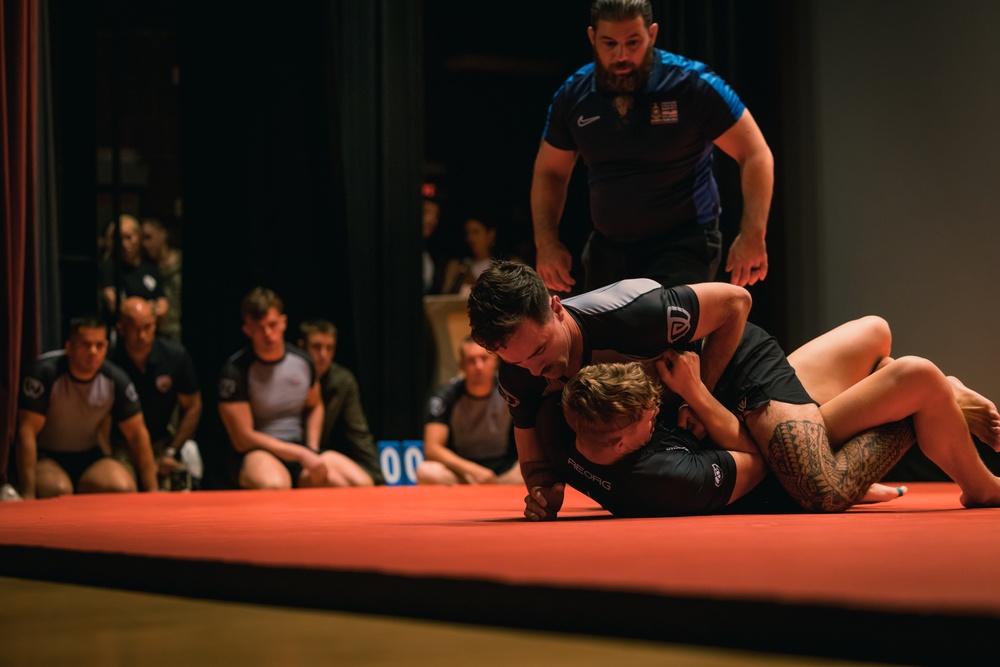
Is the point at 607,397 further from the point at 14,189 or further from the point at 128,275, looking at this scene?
the point at 128,275

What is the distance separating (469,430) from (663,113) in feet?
8.56

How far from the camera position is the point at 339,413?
5824 mm

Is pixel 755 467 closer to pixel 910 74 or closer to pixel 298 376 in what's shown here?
pixel 298 376

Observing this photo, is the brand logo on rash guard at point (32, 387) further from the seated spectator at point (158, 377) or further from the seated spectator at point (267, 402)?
the seated spectator at point (267, 402)

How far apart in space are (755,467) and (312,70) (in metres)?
4.23

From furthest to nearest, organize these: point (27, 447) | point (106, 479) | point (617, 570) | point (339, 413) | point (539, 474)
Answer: point (339, 413) < point (106, 479) < point (27, 447) < point (539, 474) < point (617, 570)

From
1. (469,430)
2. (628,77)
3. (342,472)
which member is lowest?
(342,472)

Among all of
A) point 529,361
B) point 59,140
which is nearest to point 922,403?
point 529,361

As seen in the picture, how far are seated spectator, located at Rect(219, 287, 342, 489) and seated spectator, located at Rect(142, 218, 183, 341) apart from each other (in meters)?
0.78

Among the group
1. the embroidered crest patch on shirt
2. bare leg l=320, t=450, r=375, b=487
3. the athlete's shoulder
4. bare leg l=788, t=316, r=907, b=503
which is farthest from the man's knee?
bare leg l=320, t=450, r=375, b=487

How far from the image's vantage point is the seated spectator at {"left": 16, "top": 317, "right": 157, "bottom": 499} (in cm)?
493

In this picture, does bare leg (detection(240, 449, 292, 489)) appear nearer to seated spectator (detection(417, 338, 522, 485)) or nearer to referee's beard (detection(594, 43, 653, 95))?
seated spectator (detection(417, 338, 522, 485))

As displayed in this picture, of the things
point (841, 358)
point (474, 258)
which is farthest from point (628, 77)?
point (474, 258)

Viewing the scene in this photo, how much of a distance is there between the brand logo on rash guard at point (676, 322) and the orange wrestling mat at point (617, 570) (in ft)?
1.21
